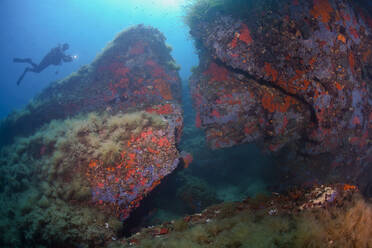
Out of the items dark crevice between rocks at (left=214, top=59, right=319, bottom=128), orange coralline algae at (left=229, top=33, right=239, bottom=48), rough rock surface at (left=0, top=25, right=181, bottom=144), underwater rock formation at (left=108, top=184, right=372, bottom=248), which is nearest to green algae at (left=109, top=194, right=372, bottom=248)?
underwater rock formation at (left=108, top=184, right=372, bottom=248)

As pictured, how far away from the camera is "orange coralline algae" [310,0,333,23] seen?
13.8ft

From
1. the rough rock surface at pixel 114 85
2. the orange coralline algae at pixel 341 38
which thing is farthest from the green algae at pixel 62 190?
the orange coralline algae at pixel 341 38

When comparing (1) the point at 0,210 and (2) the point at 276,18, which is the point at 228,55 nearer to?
(2) the point at 276,18

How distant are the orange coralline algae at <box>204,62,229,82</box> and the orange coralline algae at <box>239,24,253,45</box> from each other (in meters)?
0.99

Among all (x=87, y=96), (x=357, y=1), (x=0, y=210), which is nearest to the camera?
(x=0, y=210)

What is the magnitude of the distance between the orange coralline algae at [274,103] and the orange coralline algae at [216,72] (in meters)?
1.34

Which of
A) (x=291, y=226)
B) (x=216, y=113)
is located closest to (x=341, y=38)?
(x=216, y=113)

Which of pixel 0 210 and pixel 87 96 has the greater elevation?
pixel 87 96

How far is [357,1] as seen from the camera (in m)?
4.98

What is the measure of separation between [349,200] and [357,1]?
5.45 meters

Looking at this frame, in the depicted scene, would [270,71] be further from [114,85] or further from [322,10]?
[114,85]

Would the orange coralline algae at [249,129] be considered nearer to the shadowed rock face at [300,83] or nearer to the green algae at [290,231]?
the shadowed rock face at [300,83]

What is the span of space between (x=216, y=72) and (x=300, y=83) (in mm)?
2363

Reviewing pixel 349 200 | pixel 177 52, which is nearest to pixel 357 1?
pixel 349 200
